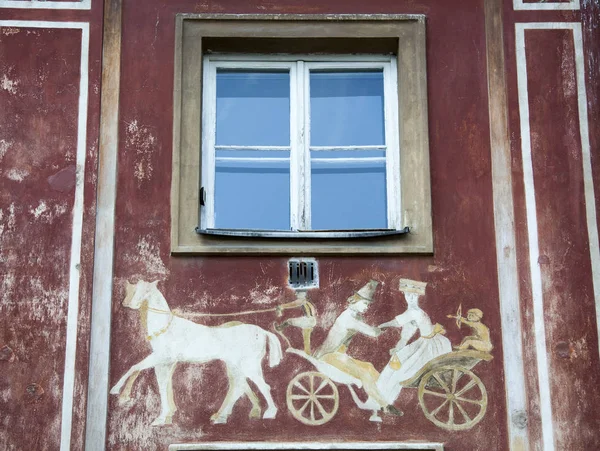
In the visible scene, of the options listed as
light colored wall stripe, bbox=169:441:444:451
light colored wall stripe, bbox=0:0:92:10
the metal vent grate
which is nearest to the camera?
light colored wall stripe, bbox=169:441:444:451

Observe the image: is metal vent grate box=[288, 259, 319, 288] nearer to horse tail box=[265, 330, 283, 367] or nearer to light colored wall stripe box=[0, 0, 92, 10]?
horse tail box=[265, 330, 283, 367]

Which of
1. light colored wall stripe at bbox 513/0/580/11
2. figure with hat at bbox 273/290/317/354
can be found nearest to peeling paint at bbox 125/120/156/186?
figure with hat at bbox 273/290/317/354

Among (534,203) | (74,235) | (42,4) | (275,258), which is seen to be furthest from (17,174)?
(534,203)

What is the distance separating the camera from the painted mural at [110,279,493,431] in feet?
25.6

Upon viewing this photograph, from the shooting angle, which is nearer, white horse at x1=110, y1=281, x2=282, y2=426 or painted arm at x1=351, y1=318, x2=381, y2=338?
white horse at x1=110, y1=281, x2=282, y2=426

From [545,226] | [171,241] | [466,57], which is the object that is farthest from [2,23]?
[545,226]

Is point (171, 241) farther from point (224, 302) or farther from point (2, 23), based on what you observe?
point (2, 23)

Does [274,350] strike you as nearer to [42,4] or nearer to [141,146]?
[141,146]

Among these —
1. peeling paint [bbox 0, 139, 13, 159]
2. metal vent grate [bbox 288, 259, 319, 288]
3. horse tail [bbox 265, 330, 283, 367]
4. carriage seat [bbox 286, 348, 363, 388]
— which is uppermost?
peeling paint [bbox 0, 139, 13, 159]

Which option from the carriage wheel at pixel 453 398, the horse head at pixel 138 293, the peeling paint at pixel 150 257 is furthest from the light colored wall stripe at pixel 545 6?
the horse head at pixel 138 293

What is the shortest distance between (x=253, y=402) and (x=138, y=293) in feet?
3.31

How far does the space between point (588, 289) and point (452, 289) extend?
852 mm

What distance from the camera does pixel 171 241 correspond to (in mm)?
8102

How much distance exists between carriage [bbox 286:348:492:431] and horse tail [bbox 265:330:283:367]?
0.23 feet
